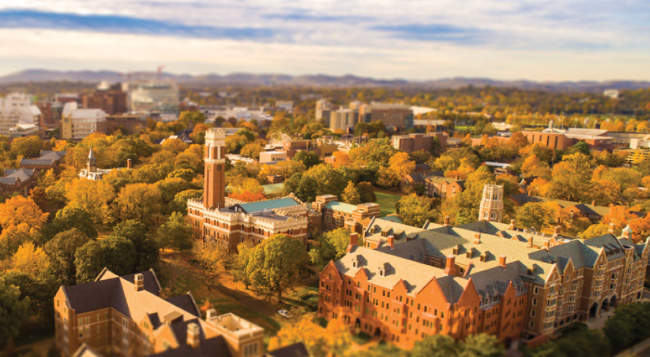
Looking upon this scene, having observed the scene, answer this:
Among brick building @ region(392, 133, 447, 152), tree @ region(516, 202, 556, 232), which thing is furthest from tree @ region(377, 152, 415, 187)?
tree @ region(516, 202, 556, 232)

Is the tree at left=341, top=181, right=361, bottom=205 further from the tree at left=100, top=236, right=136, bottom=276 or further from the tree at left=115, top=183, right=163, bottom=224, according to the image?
the tree at left=100, top=236, right=136, bottom=276

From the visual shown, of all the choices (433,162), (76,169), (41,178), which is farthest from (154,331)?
(433,162)

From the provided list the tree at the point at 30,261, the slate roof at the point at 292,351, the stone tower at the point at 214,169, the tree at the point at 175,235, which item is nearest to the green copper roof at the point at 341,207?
the stone tower at the point at 214,169

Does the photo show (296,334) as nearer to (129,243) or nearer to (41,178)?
(129,243)

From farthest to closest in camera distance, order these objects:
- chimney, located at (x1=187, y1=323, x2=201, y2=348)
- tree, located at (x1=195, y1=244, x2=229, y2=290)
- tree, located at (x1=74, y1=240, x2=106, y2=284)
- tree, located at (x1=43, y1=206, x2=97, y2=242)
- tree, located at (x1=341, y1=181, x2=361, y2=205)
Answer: tree, located at (x1=341, y1=181, x2=361, y2=205) < tree, located at (x1=43, y1=206, x2=97, y2=242) < tree, located at (x1=195, y1=244, x2=229, y2=290) < tree, located at (x1=74, y1=240, x2=106, y2=284) < chimney, located at (x1=187, y1=323, x2=201, y2=348)

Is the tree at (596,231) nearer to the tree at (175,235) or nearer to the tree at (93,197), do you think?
the tree at (175,235)

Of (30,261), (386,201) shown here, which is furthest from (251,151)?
(30,261)
